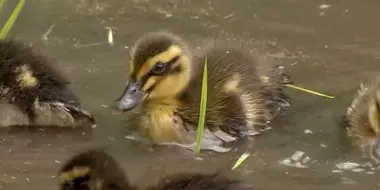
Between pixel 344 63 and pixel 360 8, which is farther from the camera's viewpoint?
pixel 360 8

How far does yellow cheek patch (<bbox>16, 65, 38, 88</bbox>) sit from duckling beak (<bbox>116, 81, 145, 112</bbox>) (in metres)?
0.32

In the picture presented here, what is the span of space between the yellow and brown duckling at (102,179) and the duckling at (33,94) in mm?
603

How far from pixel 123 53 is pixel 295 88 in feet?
2.16

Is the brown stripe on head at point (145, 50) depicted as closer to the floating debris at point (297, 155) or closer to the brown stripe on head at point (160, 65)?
the brown stripe on head at point (160, 65)

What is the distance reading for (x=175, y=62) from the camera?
2.80m

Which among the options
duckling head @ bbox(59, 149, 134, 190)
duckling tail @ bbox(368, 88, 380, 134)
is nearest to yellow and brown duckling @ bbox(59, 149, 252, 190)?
duckling head @ bbox(59, 149, 134, 190)

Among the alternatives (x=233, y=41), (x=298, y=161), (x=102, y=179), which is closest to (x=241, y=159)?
(x=298, y=161)

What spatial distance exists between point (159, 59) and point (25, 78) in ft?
1.49

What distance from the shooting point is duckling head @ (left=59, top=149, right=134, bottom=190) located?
2271mm

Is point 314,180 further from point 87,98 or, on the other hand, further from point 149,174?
point 87,98

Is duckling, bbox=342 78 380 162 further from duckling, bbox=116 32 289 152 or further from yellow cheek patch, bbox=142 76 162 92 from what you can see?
yellow cheek patch, bbox=142 76 162 92

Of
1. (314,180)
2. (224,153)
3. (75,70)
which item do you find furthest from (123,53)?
(314,180)

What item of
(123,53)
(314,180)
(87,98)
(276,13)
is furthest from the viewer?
(276,13)

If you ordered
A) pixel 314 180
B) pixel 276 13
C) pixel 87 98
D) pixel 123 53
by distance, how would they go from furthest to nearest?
pixel 276 13
pixel 123 53
pixel 87 98
pixel 314 180
